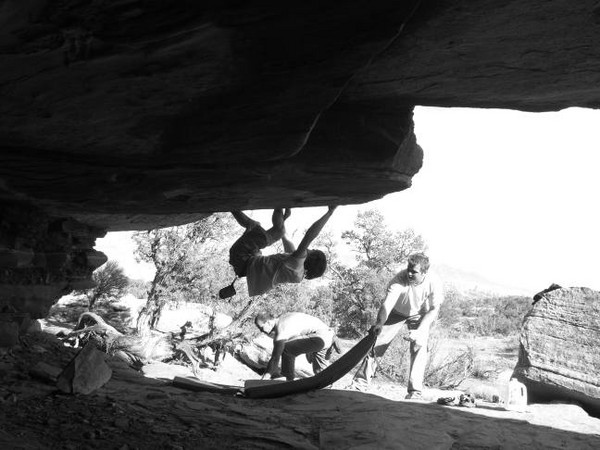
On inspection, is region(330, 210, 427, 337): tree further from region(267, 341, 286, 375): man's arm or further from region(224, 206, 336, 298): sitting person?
region(224, 206, 336, 298): sitting person

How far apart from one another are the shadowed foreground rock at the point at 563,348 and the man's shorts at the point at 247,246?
4.02 m

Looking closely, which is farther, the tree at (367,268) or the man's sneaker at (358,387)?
the tree at (367,268)

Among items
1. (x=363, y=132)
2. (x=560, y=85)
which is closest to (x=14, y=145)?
(x=363, y=132)

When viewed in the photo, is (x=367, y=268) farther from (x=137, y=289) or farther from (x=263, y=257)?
(x=263, y=257)

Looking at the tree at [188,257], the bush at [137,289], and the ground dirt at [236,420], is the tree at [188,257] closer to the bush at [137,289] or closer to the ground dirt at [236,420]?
the bush at [137,289]

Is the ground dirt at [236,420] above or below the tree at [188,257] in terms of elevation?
below

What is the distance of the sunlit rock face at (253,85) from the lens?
109 inches

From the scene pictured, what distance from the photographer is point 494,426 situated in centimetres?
568

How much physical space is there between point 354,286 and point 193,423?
17.8m

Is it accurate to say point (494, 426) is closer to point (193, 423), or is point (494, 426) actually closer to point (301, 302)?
point (193, 423)

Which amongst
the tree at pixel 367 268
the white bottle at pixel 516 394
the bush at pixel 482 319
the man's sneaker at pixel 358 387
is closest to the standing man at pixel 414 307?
the man's sneaker at pixel 358 387

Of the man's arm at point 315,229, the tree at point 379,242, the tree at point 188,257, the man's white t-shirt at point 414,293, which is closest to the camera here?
the man's arm at point 315,229

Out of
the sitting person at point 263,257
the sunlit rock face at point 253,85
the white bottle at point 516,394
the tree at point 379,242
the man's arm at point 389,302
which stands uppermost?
the tree at point 379,242

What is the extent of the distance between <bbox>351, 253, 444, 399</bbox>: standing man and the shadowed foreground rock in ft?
4.77
